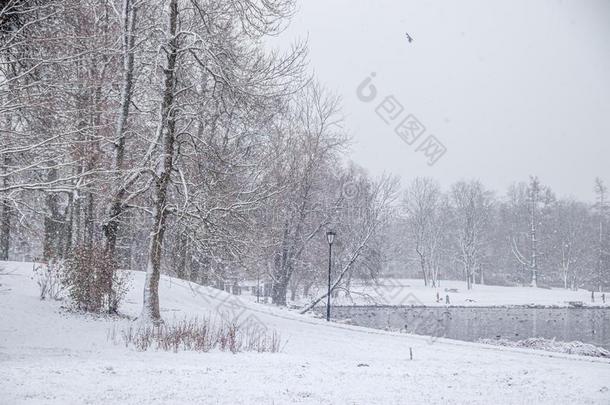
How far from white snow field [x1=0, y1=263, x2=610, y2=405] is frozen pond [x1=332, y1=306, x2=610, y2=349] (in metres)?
12.2

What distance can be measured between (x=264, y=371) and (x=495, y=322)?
27024mm

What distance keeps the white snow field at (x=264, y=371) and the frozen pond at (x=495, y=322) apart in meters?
12.2

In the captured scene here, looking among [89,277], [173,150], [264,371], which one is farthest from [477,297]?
[264,371]

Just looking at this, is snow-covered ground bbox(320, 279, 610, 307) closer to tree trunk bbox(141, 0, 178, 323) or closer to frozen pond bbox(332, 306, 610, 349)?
frozen pond bbox(332, 306, 610, 349)

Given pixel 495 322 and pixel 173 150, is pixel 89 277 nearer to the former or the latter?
pixel 173 150

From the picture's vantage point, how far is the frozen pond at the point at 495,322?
25.8 meters

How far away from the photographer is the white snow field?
684 centimetres

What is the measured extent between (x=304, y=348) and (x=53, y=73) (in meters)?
8.63

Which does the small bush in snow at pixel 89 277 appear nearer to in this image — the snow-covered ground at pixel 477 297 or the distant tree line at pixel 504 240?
the snow-covered ground at pixel 477 297

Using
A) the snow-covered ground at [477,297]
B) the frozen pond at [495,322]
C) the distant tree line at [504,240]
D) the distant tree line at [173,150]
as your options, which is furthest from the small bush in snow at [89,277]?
the distant tree line at [504,240]

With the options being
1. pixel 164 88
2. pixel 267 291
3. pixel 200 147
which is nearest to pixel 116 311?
pixel 200 147

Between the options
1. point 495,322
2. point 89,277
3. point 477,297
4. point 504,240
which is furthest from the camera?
point 504,240

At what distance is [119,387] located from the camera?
6.84 metres

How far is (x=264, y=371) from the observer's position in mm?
8648
